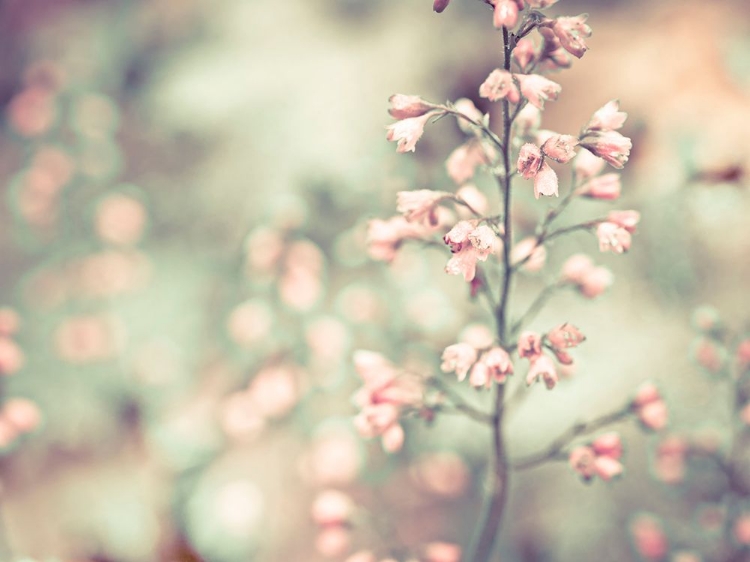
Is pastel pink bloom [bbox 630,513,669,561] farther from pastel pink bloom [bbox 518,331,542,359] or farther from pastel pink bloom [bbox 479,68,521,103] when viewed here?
pastel pink bloom [bbox 479,68,521,103]

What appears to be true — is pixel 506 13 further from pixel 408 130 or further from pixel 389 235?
pixel 389 235

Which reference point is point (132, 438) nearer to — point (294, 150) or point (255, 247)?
point (255, 247)

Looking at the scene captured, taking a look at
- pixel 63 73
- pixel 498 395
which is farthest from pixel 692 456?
pixel 63 73

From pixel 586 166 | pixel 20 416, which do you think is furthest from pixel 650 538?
pixel 20 416

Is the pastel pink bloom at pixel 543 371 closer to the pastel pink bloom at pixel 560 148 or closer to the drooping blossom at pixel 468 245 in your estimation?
the drooping blossom at pixel 468 245

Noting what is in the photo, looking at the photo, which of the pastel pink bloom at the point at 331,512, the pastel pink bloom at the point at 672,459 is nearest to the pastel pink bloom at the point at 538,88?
the pastel pink bloom at the point at 331,512
